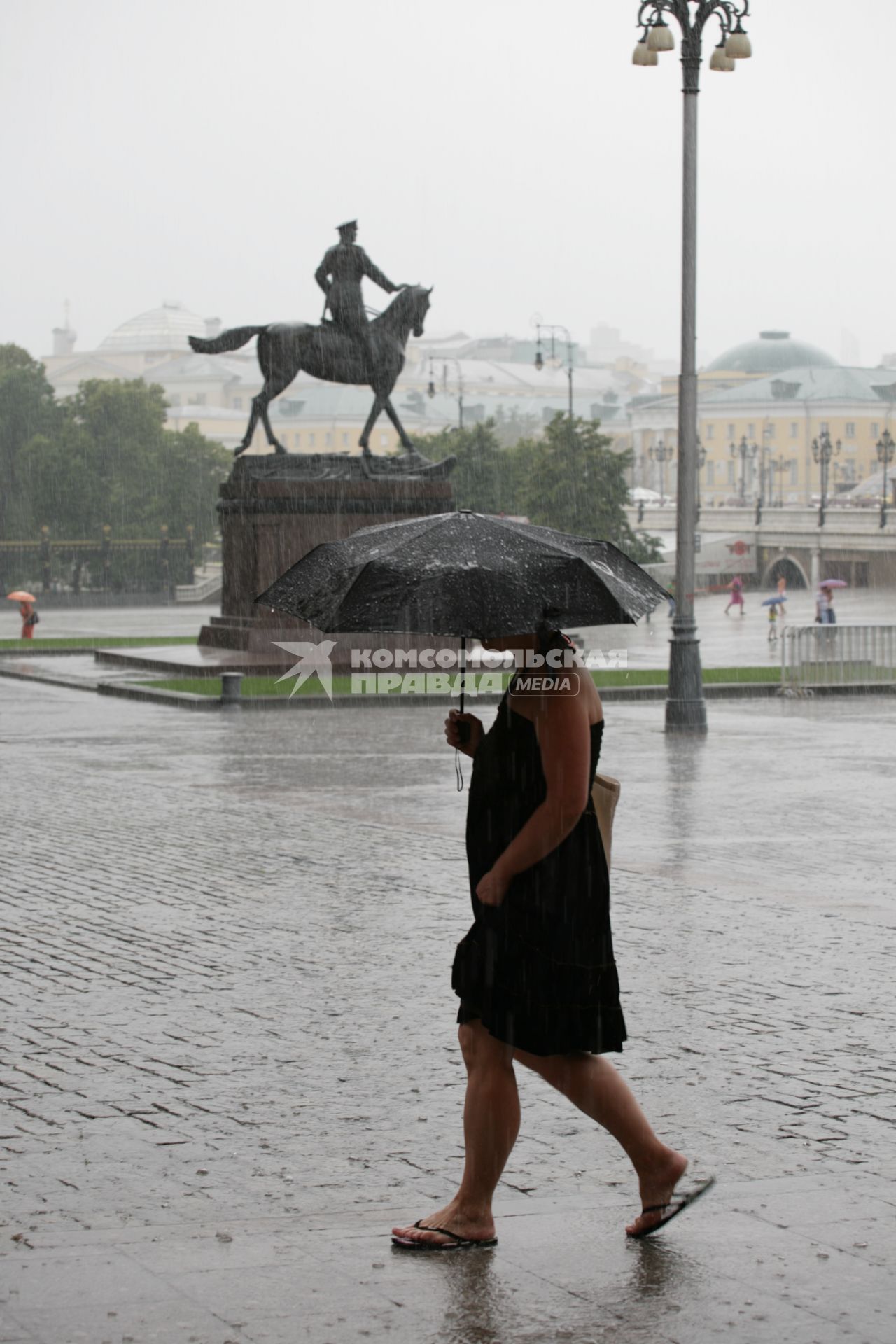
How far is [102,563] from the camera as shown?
69250mm

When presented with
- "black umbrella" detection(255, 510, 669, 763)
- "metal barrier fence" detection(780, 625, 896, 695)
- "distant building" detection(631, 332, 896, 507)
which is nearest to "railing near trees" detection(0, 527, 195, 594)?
"metal barrier fence" detection(780, 625, 896, 695)

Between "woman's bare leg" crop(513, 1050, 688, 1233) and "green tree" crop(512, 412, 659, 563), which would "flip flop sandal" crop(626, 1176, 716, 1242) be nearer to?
"woman's bare leg" crop(513, 1050, 688, 1233)

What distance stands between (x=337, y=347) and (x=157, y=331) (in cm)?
16137

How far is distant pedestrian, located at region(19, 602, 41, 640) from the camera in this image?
38.7 metres

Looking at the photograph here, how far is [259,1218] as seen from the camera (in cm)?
470

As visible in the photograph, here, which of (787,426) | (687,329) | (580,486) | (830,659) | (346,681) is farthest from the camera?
(787,426)

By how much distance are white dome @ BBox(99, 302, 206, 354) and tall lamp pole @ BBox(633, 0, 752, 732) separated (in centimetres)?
16230

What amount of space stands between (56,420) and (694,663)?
2618 inches

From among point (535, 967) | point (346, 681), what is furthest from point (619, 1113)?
point (346, 681)

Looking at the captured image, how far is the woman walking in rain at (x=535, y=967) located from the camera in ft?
14.6

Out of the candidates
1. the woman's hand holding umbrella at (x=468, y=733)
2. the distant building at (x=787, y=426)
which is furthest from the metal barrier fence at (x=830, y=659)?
the distant building at (x=787, y=426)

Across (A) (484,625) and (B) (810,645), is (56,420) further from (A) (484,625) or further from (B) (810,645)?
(A) (484,625)

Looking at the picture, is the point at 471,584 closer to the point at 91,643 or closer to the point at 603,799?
the point at 603,799

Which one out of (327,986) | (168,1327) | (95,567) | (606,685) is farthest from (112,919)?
(95,567)
